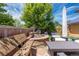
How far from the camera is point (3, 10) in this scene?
2.86 m

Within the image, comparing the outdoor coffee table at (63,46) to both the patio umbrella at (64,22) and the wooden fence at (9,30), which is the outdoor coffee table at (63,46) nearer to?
the patio umbrella at (64,22)

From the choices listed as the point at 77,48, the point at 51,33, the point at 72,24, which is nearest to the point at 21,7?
the point at 51,33

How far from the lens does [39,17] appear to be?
2904mm

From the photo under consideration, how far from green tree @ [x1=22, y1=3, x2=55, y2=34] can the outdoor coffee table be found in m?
0.19

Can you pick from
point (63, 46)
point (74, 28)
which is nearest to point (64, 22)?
point (74, 28)

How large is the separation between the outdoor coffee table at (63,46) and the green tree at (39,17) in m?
0.19

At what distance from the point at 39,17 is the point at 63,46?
0.53m

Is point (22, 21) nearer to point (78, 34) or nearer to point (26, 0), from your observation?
point (26, 0)

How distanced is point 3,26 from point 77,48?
1.07 m

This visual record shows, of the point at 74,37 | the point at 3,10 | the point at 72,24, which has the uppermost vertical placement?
the point at 3,10

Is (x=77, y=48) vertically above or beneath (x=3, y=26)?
beneath

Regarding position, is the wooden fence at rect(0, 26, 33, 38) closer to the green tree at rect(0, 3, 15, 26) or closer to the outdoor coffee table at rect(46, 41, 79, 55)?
the green tree at rect(0, 3, 15, 26)

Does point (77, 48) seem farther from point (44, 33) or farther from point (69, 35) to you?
point (44, 33)

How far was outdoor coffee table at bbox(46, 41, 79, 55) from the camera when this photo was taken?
2.78 meters
